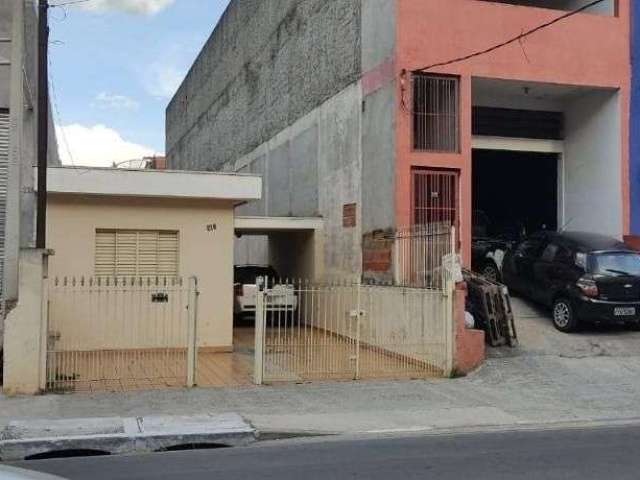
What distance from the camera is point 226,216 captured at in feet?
53.3

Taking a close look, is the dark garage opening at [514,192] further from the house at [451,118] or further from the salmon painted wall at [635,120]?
the salmon painted wall at [635,120]

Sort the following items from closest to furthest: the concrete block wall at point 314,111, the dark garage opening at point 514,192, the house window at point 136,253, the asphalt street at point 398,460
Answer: the asphalt street at point 398,460, the house window at point 136,253, the concrete block wall at point 314,111, the dark garage opening at point 514,192

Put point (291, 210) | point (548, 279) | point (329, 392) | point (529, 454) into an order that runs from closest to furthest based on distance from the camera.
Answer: point (529, 454)
point (329, 392)
point (548, 279)
point (291, 210)

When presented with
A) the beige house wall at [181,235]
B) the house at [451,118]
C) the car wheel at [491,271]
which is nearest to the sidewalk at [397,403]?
the house at [451,118]

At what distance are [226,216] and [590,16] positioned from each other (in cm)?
923

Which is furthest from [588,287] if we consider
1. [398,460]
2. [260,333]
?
[398,460]

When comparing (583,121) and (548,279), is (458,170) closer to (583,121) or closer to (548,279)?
(548,279)

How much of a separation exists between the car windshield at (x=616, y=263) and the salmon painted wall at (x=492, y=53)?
2462 millimetres

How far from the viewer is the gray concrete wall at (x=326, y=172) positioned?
18.0 m

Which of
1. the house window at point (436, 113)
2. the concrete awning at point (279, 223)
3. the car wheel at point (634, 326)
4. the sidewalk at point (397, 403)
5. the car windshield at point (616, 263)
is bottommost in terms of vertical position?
the sidewalk at point (397, 403)

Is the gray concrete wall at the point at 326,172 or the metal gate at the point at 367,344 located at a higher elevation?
the gray concrete wall at the point at 326,172

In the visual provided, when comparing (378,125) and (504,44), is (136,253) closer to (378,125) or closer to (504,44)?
(378,125)

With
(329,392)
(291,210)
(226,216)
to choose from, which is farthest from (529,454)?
(291,210)

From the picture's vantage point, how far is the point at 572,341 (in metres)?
14.5
